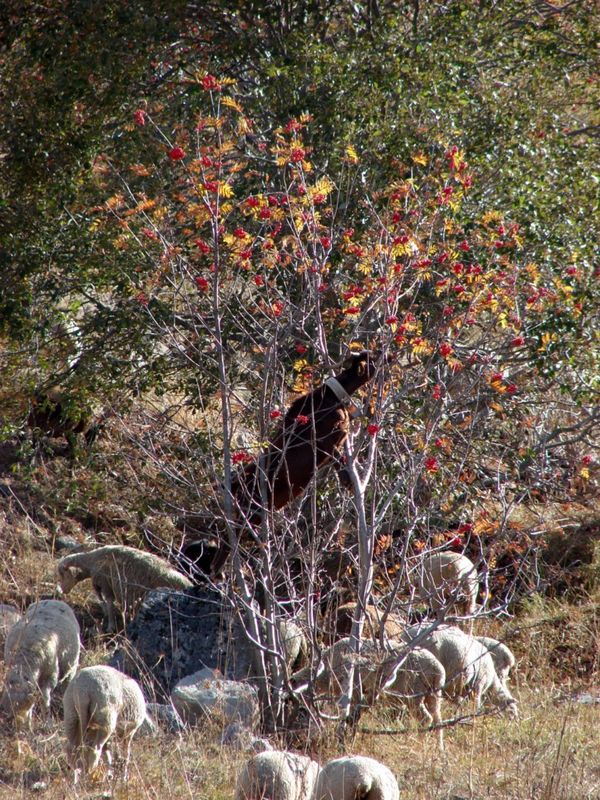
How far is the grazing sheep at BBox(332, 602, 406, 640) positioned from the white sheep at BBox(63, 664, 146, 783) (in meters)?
1.38

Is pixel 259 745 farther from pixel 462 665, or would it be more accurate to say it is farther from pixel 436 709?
pixel 462 665

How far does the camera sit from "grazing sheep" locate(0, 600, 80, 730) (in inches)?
199

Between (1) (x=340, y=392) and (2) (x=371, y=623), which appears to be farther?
(2) (x=371, y=623)

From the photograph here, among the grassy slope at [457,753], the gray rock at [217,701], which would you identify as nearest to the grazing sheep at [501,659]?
the grassy slope at [457,753]

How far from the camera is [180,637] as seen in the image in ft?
21.8

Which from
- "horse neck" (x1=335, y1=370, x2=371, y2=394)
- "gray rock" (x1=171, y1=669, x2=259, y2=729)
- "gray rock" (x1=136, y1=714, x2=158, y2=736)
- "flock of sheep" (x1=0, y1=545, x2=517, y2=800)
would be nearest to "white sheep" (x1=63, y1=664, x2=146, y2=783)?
"flock of sheep" (x1=0, y1=545, x2=517, y2=800)

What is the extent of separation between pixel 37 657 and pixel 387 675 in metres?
1.83

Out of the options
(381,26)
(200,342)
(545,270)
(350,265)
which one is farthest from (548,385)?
(381,26)

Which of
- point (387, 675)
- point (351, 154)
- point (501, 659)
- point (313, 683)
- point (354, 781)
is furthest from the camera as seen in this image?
point (501, 659)

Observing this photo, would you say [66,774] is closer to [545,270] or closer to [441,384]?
[441,384]

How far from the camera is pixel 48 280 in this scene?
327 inches

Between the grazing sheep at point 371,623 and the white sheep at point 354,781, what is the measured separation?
1.28m

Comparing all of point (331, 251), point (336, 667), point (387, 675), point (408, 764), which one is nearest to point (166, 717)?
point (336, 667)

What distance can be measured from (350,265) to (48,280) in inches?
108
